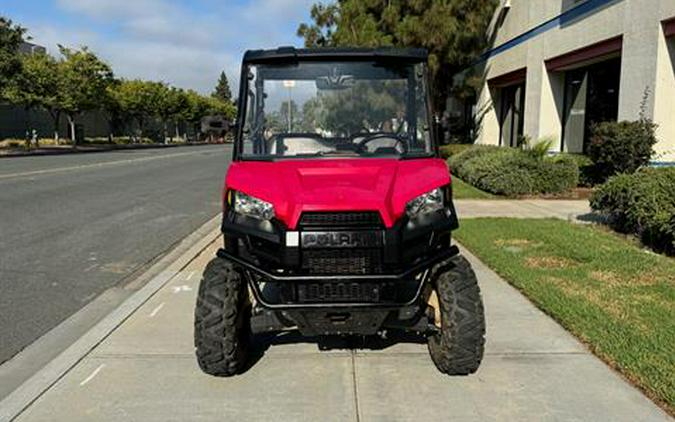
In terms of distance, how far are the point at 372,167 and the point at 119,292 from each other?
371 centimetres

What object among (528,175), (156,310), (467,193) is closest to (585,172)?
(528,175)

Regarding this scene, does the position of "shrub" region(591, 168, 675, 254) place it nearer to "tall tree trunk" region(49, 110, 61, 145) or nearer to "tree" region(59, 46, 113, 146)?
"tree" region(59, 46, 113, 146)

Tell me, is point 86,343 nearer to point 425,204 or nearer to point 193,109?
point 425,204

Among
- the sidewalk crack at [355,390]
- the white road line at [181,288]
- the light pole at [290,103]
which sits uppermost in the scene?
the light pole at [290,103]

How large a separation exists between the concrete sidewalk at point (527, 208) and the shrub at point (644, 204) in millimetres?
1318

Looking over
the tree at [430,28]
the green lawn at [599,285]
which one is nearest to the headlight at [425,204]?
the green lawn at [599,285]

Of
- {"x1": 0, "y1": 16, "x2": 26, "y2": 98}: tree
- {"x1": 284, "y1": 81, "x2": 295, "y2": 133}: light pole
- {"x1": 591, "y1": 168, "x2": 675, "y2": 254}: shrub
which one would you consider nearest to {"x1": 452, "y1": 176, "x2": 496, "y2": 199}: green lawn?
{"x1": 591, "y1": 168, "x2": 675, "y2": 254}: shrub

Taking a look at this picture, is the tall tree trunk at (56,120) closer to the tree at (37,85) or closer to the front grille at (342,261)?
the tree at (37,85)

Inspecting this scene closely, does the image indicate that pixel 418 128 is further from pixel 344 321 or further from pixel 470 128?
pixel 470 128

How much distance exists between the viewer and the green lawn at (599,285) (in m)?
4.54

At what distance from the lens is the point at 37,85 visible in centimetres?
4188

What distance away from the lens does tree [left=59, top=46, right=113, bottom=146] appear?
147ft

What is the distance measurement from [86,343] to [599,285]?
475cm

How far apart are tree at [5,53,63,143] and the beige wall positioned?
2857 centimetres
